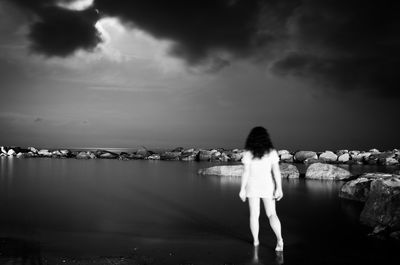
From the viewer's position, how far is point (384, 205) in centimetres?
1159

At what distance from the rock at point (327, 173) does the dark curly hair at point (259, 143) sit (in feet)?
78.9

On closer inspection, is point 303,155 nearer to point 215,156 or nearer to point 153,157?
point 215,156

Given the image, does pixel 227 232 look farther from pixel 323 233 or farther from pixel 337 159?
pixel 337 159

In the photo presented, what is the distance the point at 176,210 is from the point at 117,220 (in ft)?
11.1

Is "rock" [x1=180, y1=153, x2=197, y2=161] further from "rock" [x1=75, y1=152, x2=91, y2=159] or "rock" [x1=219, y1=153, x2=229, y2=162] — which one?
"rock" [x1=75, y1=152, x2=91, y2=159]

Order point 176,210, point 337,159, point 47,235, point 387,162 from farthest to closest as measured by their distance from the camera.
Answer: point 337,159
point 387,162
point 176,210
point 47,235

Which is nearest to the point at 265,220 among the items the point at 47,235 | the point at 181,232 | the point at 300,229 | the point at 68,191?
the point at 300,229

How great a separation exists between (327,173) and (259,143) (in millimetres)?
24858

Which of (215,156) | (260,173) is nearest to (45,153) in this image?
(215,156)

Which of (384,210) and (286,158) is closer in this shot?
(384,210)

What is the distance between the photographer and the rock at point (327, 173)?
30.2 metres

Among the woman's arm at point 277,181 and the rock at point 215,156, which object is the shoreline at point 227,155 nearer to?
the rock at point 215,156

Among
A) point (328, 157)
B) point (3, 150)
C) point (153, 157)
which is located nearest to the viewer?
point (328, 157)

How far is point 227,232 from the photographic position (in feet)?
38.0
